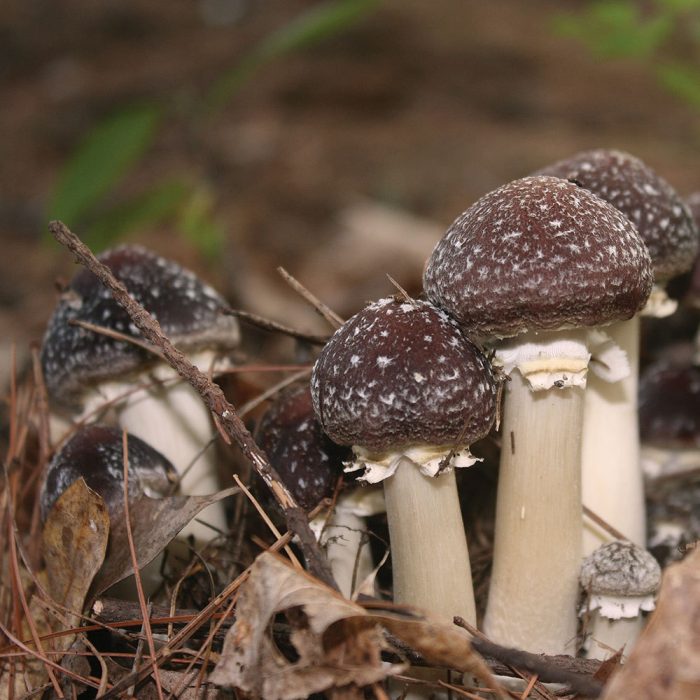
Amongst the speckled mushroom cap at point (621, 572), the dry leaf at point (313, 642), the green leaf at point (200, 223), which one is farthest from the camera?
the green leaf at point (200, 223)

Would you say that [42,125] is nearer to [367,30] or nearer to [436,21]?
[367,30]

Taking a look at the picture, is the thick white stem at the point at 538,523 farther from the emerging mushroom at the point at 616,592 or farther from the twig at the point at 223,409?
the twig at the point at 223,409

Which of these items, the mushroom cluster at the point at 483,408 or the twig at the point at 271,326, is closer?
the mushroom cluster at the point at 483,408

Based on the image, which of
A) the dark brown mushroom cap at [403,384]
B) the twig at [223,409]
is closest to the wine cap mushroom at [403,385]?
the dark brown mushroom cap at [403,384]

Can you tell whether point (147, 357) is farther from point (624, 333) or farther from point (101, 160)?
point (101, 160)

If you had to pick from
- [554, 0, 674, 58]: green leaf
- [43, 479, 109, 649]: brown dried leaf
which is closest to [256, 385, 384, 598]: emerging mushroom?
[43, 479, 109, 649]: brown dried leaf
